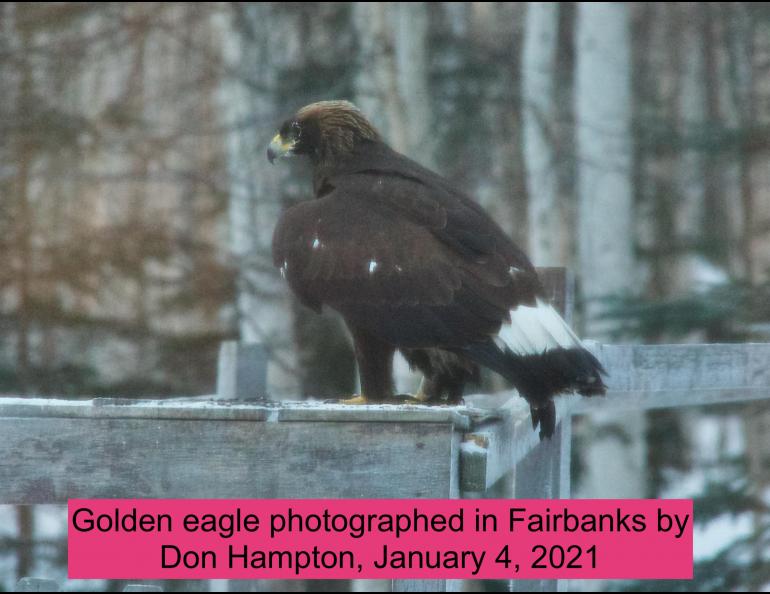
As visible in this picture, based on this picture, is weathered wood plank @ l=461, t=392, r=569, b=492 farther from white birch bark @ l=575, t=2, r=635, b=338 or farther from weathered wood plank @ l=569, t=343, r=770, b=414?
white birch bark @ l=575, t=2, r=635, b=338

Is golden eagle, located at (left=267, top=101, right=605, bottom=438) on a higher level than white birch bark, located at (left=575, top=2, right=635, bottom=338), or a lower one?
lower

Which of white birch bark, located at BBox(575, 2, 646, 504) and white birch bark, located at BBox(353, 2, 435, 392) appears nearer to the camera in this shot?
white birch bark, located at BBox(353, 2, 435, 392)

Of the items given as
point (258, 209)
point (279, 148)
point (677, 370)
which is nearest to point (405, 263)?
point (677, 370)

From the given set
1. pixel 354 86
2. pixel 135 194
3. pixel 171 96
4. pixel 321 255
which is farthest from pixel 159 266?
Result: pixel 321 255

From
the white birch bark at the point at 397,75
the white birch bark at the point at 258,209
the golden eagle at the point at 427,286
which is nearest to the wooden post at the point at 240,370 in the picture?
the golden eagle at the point at 427,286

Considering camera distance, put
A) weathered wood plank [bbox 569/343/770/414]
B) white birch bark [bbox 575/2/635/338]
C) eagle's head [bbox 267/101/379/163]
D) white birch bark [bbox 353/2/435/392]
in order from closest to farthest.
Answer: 1. weathered wood plank [bbox 569/343/770/414]
2. eagle's head [bbox 267/101/379/163]
3. white birch bark [bbox 353/2/435/392]
4. white birch bark [bbox 575/2/635/338]

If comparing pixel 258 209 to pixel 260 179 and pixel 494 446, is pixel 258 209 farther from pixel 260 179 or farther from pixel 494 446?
pixel 494 446

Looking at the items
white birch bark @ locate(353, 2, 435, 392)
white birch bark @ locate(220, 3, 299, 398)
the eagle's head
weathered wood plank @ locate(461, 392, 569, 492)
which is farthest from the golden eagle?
white birch bark @ locate(220, 3, 299, 398)
